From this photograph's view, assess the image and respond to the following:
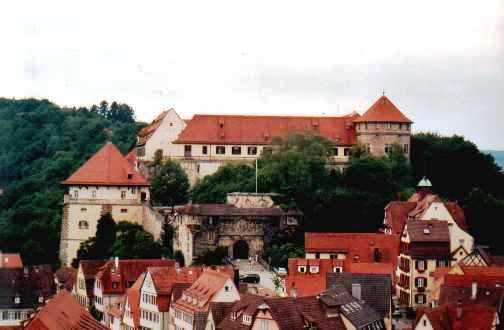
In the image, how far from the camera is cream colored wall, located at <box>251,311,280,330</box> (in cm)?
6084

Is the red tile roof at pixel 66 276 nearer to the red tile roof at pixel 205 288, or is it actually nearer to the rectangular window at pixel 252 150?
the rectangular window at pixel 252 150

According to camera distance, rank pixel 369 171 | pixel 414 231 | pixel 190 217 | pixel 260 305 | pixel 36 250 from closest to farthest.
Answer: pixel 260 305 < pixel 414 231 < pixel 190 217 < pixel 369 171 < pixel 36 250

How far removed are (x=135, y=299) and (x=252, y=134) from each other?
2934 centimetres

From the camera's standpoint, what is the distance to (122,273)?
81188mm

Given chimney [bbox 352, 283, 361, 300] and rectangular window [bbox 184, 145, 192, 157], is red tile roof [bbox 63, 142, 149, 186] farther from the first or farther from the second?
chimney [bbox 352, 283, 361, 300]

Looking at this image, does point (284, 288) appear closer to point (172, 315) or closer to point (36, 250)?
point (172, 315)

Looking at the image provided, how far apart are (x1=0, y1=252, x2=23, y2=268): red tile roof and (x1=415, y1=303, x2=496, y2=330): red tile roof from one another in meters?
38.3

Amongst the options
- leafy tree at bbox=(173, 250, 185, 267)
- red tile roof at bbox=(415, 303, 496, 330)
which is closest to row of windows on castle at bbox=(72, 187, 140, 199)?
leafy tree at bbox=(173, 250, 185, 267)

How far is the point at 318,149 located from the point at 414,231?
2029 centimetres

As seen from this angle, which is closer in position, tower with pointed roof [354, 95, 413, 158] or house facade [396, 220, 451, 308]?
house facade [396, 220, 451, 308]

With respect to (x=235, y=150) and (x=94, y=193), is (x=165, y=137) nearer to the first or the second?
(x=235, y=150)

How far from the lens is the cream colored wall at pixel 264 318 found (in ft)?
200

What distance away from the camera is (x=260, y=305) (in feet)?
202

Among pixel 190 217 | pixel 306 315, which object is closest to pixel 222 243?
pixel 190 217
